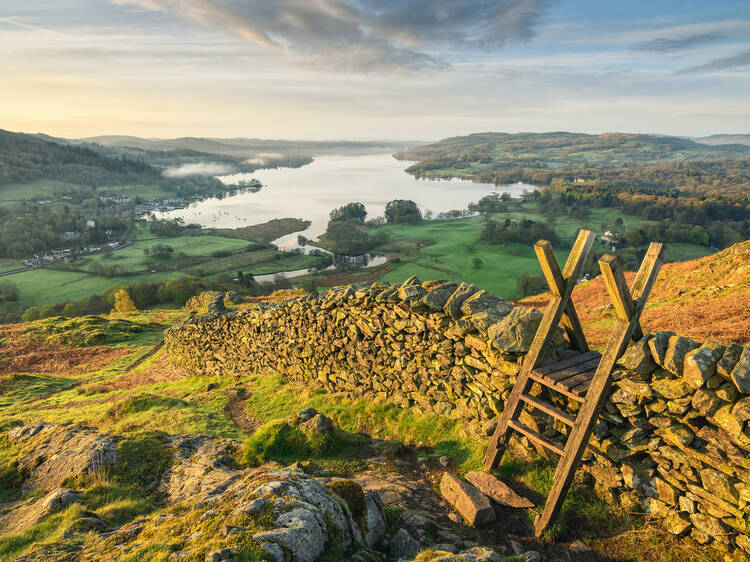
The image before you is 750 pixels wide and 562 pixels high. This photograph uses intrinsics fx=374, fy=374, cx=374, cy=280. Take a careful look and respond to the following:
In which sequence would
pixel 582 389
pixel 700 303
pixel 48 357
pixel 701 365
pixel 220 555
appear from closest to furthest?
pixel 220 555 → pixel 701 365 → pixel 582 389 → pixel 700 303 → pixel 48 357

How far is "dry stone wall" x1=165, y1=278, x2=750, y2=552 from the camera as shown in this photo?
4387 millimetres

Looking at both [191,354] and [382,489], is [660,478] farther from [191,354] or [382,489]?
[191,354]

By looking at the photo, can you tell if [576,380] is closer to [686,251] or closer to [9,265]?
[686,251]

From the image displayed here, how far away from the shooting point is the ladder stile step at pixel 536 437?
5.37 metres

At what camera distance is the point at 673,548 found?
15.1ft

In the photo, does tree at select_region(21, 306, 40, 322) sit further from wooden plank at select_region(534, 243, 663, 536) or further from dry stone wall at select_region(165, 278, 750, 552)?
wooden plank at select_region(534, 243, 663, 536)

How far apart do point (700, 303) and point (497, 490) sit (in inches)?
509

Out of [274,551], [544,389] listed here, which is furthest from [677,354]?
[274,551]

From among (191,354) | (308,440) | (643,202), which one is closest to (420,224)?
(643,202)

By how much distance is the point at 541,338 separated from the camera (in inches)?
231

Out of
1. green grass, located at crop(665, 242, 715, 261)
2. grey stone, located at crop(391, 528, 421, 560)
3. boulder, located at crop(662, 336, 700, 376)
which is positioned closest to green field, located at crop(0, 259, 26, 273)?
grey stone, located at crop(391, 528, 421, 560)

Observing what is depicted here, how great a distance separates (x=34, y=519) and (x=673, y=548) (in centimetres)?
862

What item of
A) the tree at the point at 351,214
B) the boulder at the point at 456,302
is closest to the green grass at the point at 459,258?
the tree at the point at 351,214

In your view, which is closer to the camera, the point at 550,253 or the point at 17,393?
the point at 550,253
